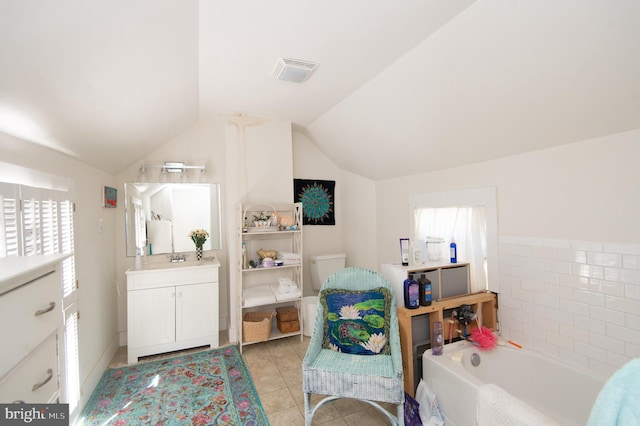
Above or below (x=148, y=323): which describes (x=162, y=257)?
above

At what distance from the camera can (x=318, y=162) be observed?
4.27 m

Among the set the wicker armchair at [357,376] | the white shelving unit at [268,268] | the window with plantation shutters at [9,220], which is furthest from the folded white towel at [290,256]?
the window with plantation shutters at [9,220]

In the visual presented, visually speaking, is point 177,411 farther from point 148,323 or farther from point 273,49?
point 273,49

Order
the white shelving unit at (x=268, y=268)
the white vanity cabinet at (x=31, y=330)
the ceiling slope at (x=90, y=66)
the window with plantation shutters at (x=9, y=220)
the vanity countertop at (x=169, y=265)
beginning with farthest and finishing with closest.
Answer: the white shelving unit at (x=268, y=268)
the vanity countertop at (x=169, y=265)
the window with plantation shutters at (x=9, y=220)
the ceiling slope at (x=90, y=66)
the white vanity cabinet at (x=31, y=330)

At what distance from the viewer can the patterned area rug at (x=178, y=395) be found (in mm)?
2119

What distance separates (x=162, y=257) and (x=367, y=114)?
2733mm

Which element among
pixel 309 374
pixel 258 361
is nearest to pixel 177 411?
pixel 258 361

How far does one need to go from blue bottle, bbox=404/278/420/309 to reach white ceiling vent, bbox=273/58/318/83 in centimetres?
169

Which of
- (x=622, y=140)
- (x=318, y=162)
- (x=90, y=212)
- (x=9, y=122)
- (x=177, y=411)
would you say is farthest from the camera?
(x=318, y=162)

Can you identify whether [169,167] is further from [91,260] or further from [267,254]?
[267,254]

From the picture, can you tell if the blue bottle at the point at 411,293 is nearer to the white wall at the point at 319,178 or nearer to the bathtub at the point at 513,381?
the bathtub at the point at 513,381

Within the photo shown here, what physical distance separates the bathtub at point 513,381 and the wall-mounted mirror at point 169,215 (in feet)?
8.94

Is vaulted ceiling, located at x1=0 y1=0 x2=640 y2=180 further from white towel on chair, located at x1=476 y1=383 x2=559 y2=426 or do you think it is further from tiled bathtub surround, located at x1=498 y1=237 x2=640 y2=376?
white towel on chair, located at x1=476 y1=383 x2=559 y2=426

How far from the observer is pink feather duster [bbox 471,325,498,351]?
6.84 ft
